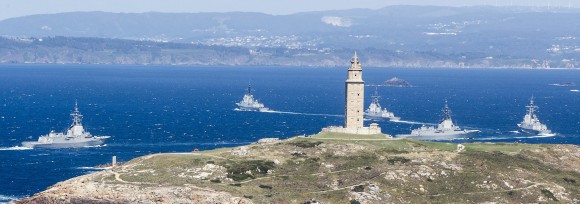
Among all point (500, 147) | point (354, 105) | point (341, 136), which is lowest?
point (500, 147)

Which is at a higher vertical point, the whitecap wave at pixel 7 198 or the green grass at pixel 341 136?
the green grass at pixel 341 136

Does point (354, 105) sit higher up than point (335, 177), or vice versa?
point (354, 105)

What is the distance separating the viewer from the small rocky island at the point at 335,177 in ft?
322

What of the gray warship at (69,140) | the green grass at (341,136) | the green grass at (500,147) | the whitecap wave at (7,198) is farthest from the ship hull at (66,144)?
the green grass at (500,147)

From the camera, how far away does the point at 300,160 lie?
366 feet

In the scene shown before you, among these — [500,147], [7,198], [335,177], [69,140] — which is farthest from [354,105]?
[69,140]

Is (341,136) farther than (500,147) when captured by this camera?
Yes

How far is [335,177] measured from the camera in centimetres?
10606

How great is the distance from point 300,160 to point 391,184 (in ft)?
40.4

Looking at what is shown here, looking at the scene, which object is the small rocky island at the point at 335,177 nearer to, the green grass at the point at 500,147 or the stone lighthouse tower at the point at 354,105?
the green grass at the point at 500,147

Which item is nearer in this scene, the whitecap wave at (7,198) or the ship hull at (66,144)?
the whitecap wave at (7,198)

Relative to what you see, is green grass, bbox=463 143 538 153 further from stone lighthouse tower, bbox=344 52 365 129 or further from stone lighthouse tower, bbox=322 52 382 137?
stone lighthouse tower, bbox=344 52 365 129

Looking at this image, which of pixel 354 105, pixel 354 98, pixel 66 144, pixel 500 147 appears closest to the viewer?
pixel 500 147

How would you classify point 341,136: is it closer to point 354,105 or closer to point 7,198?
point 354,105
